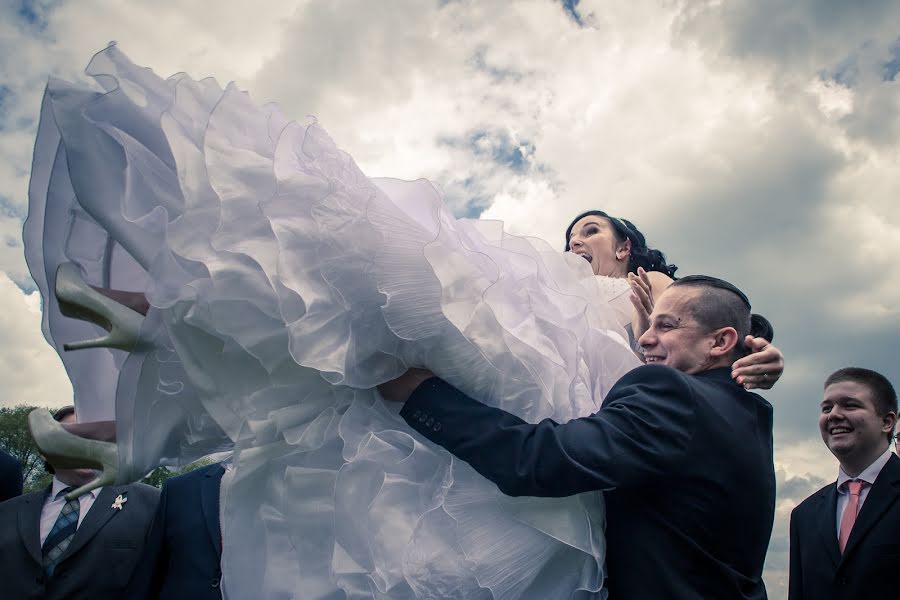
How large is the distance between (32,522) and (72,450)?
109 inches

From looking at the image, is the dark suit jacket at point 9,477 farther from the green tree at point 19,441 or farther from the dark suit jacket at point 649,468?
the green tree at point 19,441

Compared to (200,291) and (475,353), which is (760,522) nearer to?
(475,353)

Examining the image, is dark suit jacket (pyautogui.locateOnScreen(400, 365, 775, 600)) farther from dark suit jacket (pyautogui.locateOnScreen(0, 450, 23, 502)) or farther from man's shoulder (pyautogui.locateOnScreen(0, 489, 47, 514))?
dark suit jacket (pyautogui.locateOnScreen(0, 450, 23, 502))

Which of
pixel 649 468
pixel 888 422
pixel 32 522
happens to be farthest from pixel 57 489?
pixel 888 422

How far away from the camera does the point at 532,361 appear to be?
6.37ft

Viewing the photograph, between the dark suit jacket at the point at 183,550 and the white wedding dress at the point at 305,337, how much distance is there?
50.8 inches

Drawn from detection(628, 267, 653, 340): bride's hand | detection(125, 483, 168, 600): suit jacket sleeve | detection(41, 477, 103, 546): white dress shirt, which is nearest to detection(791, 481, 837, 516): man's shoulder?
detection(628, 267, 653, 340): bride's hand

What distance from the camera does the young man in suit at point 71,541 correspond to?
3773mm

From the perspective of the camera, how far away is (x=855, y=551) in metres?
4.11

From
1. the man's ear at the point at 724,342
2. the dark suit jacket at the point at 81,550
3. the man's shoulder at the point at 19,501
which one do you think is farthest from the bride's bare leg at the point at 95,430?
the man's shoulder at the point at 19,501

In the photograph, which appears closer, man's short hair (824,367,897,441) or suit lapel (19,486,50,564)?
suit lapel (19,486,50,564)

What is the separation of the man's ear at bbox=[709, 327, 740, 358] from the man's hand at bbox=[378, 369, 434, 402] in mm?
1029

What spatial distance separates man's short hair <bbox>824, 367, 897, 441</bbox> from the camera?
4562mm

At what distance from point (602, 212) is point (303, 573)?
3264 mm
